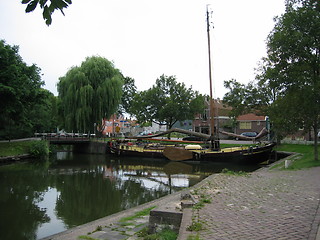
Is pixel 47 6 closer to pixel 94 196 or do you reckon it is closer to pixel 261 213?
pixel 261 213

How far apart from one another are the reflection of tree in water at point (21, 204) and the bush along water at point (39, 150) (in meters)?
9.71

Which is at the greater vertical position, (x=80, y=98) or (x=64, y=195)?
(x=80, y=98)

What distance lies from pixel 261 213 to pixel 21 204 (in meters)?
9.79

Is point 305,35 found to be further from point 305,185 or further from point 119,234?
point 119,234

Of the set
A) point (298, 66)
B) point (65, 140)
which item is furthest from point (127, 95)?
point (298, 66)

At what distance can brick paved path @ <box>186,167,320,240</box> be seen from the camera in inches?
189

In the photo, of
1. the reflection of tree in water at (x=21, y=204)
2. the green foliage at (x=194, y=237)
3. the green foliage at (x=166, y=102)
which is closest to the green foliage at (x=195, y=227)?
the green foliage at (x=194, y=237)

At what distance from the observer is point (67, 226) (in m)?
8.95

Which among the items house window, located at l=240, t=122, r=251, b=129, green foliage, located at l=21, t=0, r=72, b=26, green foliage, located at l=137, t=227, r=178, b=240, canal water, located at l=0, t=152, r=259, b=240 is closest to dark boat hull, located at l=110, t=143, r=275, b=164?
canal water, located at l=0, t=152, r=259, b=240

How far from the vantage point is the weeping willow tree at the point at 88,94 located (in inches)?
1382

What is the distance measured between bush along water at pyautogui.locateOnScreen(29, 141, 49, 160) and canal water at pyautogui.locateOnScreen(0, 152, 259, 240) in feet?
22.2

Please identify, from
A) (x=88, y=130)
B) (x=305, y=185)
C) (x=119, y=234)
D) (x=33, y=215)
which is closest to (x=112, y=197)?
(x=33, y=215)

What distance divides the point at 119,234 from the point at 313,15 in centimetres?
1482

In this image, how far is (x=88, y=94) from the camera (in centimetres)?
3509
